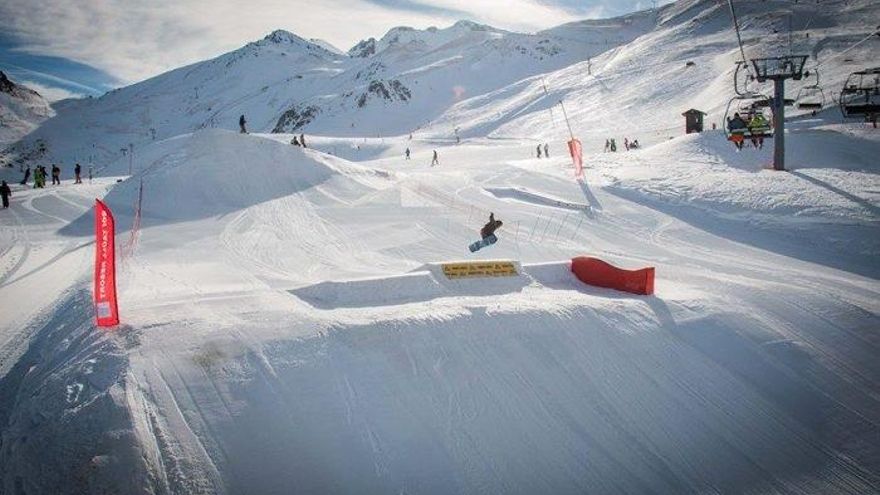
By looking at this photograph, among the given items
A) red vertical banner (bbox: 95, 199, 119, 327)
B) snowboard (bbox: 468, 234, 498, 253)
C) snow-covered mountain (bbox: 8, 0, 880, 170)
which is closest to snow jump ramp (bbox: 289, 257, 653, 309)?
red vertical banner (bbox: 95, 199, 119, 327)

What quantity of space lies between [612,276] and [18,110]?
7967 inches

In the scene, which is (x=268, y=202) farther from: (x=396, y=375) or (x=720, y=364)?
(x=720, y=364)

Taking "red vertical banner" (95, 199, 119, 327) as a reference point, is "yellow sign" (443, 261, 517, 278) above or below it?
below

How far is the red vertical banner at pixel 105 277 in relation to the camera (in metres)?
7.68

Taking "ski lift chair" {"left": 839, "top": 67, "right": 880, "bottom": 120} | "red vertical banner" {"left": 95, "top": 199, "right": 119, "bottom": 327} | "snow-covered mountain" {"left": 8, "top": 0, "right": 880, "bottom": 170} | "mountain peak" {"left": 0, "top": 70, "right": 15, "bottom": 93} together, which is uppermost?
"mountain peak" {"left": 0, "top": 70, "right": 15, "bottom": 93}

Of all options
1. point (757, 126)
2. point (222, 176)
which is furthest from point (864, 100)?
point (222, 176)

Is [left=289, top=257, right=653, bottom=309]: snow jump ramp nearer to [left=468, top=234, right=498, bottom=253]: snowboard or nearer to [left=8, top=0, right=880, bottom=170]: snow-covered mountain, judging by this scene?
[left=468, top=234, right=498, bottom=253]: snowboard

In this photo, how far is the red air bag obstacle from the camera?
34.2 ft

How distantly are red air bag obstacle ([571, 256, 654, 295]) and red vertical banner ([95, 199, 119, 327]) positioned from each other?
348 inches

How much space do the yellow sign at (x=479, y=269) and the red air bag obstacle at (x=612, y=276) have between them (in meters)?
1.66

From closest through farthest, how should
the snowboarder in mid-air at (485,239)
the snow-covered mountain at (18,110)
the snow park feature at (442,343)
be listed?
the snow park feature at (442,343), the snowboarder in mid-air at (485,239), the snow-covered mountain at (18,110)

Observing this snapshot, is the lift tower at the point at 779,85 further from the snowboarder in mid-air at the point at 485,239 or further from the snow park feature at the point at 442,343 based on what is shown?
A: the snowboarder in mid-air at the point at 485,239

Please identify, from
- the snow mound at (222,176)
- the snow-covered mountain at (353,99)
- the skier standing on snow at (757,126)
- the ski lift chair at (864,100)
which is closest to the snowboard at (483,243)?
the snow mound at (222,176)

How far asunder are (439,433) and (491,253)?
396 inches
